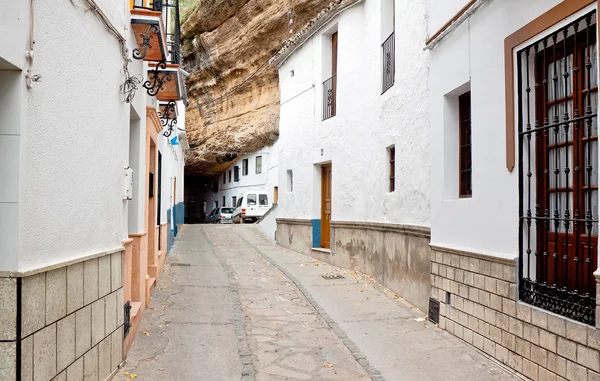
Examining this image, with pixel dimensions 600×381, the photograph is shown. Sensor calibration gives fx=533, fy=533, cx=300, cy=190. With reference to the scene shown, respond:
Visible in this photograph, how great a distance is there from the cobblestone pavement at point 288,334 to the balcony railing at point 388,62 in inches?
141

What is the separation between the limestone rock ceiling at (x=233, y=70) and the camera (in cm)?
2338

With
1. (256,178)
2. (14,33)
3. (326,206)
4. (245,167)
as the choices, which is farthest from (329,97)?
(245,167)

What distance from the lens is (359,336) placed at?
627cm

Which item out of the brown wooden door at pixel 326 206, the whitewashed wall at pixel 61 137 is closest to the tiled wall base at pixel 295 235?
the brown wooden door at pixel 326 206

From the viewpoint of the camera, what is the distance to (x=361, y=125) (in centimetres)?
1093

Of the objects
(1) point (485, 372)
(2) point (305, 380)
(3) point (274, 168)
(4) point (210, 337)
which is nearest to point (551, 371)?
(1) point (485, 372)

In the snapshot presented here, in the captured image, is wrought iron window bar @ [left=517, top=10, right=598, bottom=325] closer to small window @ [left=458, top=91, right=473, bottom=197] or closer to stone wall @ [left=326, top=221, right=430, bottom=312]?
small window @ [left=458, top=91, right=473, bottom=197]

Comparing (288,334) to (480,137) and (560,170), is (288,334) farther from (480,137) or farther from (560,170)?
(560,170)

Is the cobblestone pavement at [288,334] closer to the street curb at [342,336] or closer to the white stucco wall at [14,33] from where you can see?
the street curb at [342,336]

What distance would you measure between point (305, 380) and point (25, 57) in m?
3.50

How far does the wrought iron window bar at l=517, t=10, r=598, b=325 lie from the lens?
13.3ft

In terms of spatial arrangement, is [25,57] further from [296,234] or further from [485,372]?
[296,234]

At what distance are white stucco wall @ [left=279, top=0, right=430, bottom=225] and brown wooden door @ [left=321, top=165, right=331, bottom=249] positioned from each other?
15 centimetres

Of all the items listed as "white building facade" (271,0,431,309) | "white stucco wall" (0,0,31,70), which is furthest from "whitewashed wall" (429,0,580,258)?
"white stucco wall" (0,0,31,70)
